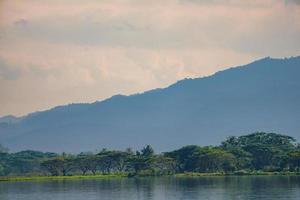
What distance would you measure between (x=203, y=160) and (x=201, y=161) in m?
0.57

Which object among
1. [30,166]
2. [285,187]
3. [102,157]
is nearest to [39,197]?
[285,187]

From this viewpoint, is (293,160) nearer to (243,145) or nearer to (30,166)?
(243,145)

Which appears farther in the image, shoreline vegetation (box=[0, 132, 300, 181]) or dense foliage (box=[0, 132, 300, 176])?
dense foliage (box=[0, 132, 300, 176])

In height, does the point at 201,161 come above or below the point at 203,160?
below

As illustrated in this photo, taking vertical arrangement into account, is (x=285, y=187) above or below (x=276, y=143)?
below

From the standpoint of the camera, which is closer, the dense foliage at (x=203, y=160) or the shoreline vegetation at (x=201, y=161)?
the shoreline vegetation at (x=201, y=161)

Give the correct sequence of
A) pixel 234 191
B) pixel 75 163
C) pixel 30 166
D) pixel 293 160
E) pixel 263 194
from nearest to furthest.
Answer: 1. pixel 263 194
2. pixel 234 191
3. pixel 293 160
4. pixel 75 163
5. pixel 30 166

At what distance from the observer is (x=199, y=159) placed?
8838 cm

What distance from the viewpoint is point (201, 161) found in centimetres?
8856

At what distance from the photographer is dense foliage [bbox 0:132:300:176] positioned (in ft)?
287

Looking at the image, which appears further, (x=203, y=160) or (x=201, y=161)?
(x=201, y=161)

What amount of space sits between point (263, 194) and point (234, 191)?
397 cm

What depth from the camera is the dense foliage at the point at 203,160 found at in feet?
287

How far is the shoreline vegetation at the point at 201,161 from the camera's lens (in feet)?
285
